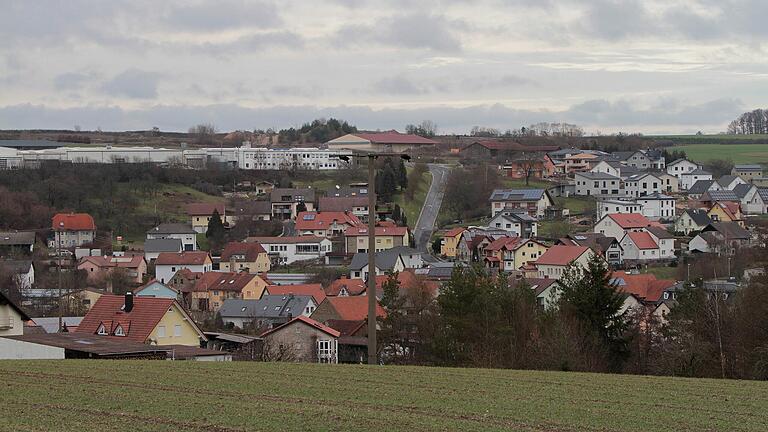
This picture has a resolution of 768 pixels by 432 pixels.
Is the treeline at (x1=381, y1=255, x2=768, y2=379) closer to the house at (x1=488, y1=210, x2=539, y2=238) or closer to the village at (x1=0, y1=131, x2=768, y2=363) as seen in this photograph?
the village at (x1=0, y1=131, x2=768, y2=363)

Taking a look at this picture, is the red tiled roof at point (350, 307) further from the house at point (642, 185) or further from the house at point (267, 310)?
the house at point (642, 185)

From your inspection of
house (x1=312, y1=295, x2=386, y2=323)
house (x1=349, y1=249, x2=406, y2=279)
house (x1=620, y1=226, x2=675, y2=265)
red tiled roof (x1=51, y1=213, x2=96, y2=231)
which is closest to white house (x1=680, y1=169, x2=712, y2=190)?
house (x1=620, y1=226, x2=675, y2=265)

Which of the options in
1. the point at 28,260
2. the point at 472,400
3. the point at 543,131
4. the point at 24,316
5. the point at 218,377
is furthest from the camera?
the point at 543,131

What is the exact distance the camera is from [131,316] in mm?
29141

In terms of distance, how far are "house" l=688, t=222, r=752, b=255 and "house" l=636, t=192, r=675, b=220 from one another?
30.2 feet

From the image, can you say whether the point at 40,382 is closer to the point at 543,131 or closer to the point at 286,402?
the point at 286,402

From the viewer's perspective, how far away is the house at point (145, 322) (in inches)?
1117

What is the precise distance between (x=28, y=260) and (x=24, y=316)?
117 ft

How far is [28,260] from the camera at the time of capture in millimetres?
57969

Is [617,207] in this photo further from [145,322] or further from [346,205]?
[145,322]

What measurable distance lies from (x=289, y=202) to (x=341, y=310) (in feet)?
128

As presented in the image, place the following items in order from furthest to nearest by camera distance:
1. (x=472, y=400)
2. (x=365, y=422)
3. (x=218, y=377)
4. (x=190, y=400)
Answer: (x=218, y=377), (x=472, y=400), (x=190, y=400), (x=365, y=422)

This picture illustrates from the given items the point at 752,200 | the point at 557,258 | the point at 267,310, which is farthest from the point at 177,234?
the point at 752,200

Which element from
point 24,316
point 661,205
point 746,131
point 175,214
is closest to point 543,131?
point 746,131
